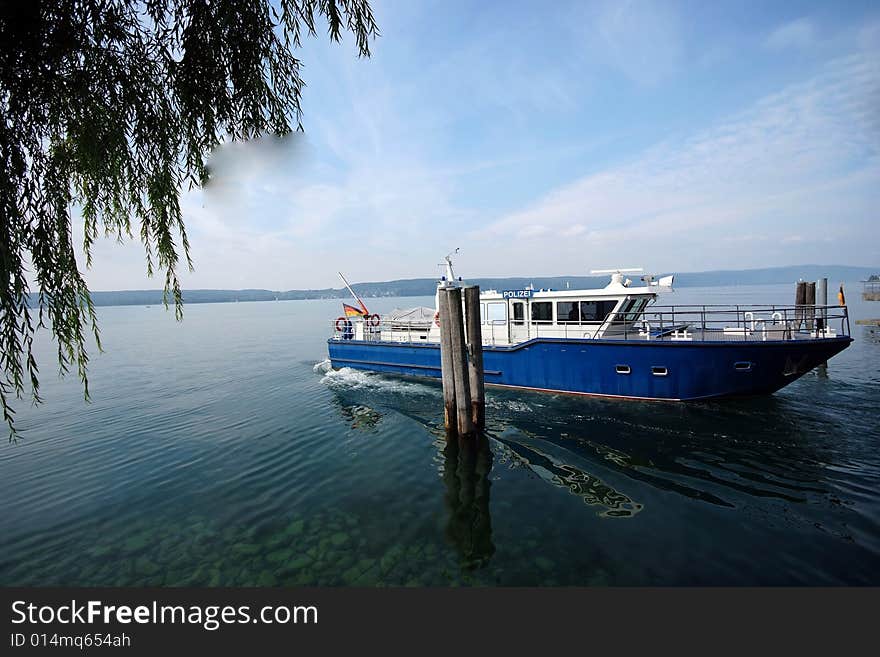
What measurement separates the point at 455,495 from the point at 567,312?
30.0ft

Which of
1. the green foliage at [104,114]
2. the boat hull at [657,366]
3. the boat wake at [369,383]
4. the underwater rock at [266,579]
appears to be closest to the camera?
the green foliage at [104,114]

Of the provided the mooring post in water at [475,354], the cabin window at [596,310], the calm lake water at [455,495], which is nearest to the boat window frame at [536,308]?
the cabin window at [596,310]

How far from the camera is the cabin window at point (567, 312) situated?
14633mm

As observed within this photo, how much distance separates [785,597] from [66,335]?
871cm

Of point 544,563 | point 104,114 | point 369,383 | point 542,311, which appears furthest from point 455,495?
point 369,383

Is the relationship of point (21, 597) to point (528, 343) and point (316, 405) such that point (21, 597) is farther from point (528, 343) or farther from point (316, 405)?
point (528, 343)

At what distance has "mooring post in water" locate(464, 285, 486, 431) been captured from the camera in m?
10.8

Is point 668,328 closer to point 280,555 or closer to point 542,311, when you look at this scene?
point 542,311

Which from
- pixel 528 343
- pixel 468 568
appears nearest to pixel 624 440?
pixel 528 343

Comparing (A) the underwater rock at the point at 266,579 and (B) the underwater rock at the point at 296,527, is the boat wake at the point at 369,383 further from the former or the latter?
(A) the underwater rock at the point at 266,579

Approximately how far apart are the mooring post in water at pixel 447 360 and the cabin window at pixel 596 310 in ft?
20.8

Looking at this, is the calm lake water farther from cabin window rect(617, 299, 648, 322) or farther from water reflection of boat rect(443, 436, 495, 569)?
cabin window rect(617, 299, 648, 322)

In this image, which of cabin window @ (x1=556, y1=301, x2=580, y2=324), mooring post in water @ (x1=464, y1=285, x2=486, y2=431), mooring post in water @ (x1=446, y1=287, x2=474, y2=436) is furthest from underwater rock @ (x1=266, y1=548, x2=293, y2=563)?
cabin window @ (x1=556, y1=301, x2=580, y2=324)

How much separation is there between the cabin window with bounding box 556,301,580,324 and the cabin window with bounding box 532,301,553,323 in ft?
1.02
